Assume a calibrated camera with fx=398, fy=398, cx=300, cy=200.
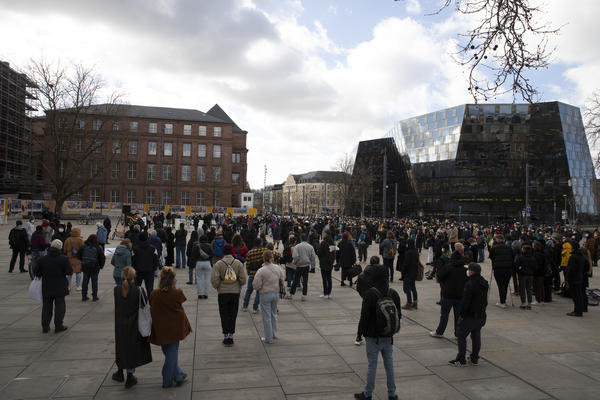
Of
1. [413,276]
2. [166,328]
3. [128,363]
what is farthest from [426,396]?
[413,276]

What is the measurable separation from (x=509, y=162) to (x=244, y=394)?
224ft

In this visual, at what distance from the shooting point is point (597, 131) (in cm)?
1831

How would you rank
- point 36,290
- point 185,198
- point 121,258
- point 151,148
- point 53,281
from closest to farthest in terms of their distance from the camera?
point 36,290 < point 53,281 < point 121,258 < point 151,148 < point 185,198

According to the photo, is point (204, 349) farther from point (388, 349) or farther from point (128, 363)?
point (388, 349)

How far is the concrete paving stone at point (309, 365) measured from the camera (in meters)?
5.83

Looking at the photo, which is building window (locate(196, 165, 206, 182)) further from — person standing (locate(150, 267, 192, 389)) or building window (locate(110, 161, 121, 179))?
person standing (locate(150, 267, 192, 389))

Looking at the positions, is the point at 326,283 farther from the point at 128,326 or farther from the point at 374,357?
the point at 128,326

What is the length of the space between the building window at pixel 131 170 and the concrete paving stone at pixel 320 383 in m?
70.3

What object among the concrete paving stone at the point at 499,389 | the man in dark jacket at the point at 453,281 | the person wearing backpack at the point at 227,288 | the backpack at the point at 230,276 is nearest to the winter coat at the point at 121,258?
the person wearing backpack at the point at 227,288

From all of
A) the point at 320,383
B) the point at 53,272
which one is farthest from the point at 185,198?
the point at 320,383

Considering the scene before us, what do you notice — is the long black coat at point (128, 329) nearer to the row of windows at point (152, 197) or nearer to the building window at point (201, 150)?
the row of windows at point (152, 197)

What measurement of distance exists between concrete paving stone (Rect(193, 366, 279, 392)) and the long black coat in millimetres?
890

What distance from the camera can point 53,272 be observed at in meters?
7.16

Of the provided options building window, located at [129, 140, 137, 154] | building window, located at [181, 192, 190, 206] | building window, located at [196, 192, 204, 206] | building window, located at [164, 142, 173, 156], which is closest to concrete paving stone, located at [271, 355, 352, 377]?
building window, located at [196, 192, 204, 206]
